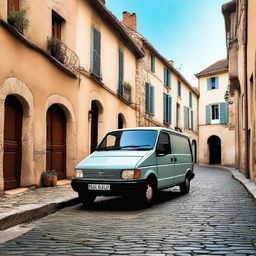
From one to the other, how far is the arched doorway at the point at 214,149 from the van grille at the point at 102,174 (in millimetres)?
30516

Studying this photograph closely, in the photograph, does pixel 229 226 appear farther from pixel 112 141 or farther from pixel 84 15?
pixel 84 15

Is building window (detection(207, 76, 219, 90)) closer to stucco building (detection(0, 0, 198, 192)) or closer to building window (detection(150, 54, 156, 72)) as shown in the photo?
building window (detection(150, 54, 156, 72))

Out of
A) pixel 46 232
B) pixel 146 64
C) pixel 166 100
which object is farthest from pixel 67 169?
pixel 166 100

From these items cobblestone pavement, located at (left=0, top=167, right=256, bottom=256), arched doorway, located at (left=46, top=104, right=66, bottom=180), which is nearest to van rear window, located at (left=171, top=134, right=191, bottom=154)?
cobblestone pavement, located at (left=0, top=167, right=256, bottom=256)

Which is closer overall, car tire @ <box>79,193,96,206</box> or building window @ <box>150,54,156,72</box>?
car tire @ <box>79,193,96,206</box>

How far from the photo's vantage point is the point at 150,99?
23609mm

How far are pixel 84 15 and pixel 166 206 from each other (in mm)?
8784

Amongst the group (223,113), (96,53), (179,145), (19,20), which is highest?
(96,53)

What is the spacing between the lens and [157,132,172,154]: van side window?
8924 mm

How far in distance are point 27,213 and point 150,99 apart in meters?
17.6

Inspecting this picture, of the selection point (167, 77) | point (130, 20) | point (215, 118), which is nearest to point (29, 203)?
point (130, 20)

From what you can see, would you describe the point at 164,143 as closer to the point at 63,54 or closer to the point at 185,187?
the point at 185,187

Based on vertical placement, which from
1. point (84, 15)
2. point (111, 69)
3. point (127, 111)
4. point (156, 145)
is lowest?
point (156, 145)

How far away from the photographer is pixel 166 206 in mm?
8188
